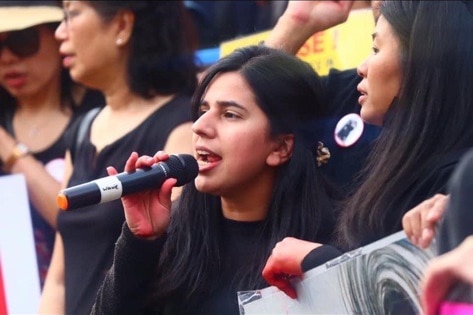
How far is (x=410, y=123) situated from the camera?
2332 millimetres

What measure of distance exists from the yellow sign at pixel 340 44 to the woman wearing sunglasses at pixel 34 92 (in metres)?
0.78

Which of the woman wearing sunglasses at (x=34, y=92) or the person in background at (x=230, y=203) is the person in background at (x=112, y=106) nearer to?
the woman wearing sunglasses at (x=34, y=92)

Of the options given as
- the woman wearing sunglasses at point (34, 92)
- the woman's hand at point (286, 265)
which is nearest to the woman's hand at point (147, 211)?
the woman's hand at point (286, 265)

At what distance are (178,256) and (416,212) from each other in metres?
0.76

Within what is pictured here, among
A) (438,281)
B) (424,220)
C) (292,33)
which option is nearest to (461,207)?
(438,281)

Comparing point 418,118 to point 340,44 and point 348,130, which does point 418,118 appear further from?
point 340,44

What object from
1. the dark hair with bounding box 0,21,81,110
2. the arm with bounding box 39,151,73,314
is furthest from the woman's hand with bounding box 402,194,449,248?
the dark hair with bounding box 0,21,81,110

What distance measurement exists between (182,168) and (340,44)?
94 cm

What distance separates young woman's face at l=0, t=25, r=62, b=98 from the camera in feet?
13.4

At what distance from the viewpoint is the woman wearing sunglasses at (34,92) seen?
3.89 metres

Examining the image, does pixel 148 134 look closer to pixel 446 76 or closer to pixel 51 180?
pixel 51 180

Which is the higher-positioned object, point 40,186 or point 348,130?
point 348,130

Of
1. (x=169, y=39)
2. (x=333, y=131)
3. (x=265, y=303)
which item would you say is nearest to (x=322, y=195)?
(x=333, y=131)

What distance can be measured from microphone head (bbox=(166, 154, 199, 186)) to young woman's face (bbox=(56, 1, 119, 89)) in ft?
3.80
